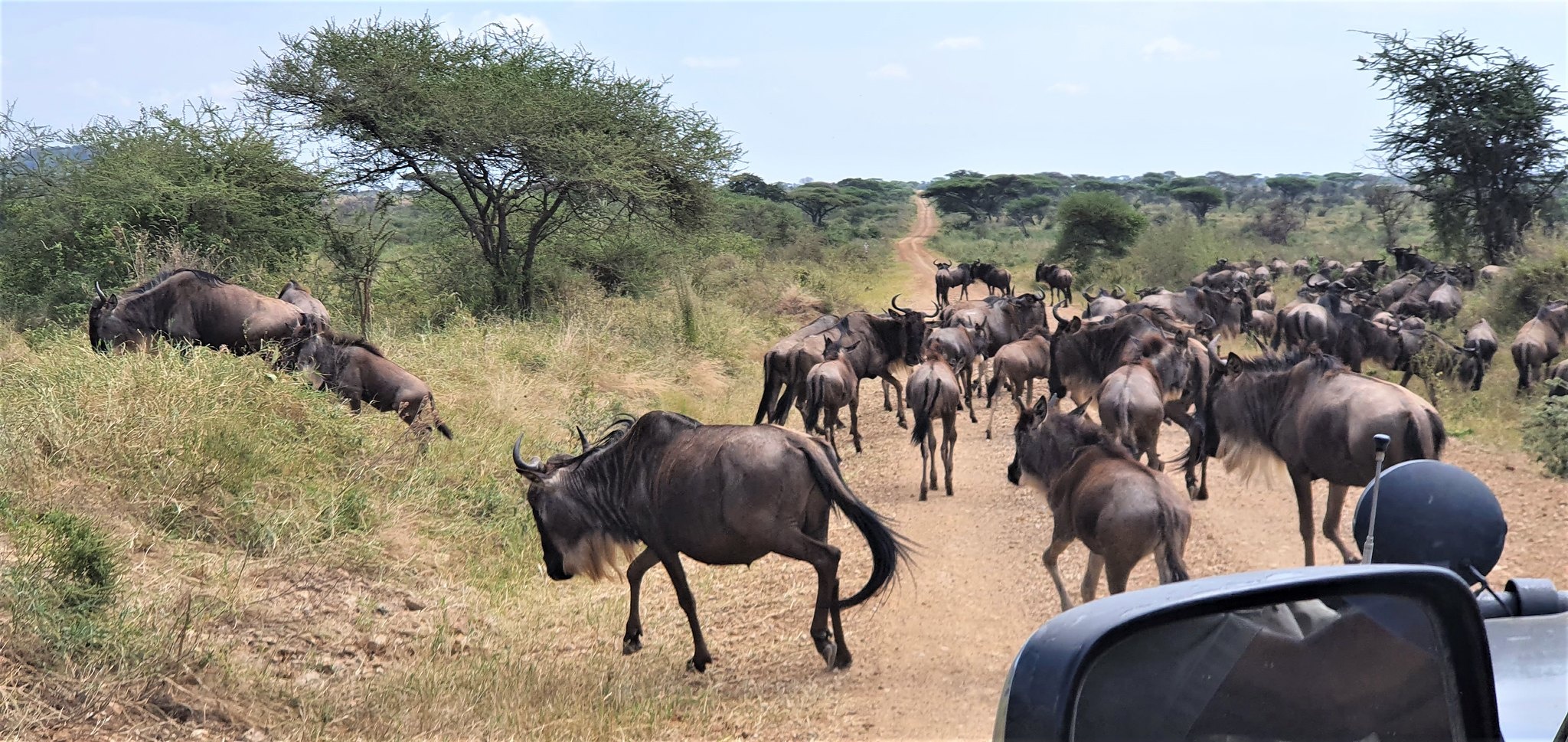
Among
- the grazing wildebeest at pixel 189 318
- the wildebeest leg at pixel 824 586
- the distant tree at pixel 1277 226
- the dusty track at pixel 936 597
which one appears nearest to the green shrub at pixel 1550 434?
the dusty track at pixel 936 597

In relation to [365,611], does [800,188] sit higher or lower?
higher

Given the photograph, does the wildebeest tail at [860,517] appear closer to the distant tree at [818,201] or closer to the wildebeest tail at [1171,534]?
the wildebeest tail at [1171,534]

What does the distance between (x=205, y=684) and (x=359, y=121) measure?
43.9 ft

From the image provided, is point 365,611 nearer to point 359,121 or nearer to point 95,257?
point 95,257

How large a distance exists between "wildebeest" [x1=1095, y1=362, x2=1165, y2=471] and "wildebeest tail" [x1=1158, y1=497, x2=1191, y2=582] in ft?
10.8

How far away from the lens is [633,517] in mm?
6148

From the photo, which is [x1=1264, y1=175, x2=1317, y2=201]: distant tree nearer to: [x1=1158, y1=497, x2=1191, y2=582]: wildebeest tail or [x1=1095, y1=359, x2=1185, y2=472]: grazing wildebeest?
[x1=1095, y1=359, x2=1185, y2=472]: grazing wildebeest

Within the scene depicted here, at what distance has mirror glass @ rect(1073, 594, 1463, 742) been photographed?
156 centimetres

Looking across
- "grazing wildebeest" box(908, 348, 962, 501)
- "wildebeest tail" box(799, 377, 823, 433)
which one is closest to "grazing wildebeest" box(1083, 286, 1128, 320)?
Result: "wildebeest tail" box(799, 377, 823, 433)

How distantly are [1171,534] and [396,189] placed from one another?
15.0 meters

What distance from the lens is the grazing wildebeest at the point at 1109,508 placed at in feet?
18.3

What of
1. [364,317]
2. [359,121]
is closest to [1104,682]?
[364,317]

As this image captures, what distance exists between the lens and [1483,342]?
1442 cm

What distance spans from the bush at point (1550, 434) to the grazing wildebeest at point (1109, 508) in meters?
5.35
